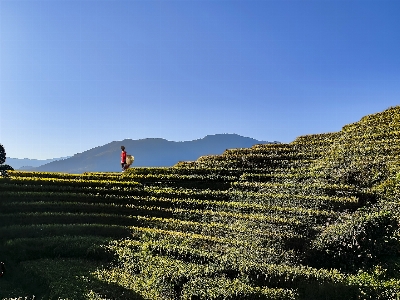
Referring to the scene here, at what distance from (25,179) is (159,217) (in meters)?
10.3

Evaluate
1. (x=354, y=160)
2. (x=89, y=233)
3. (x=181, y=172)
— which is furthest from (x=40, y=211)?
(x=354, y=160)

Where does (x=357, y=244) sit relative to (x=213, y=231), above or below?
below

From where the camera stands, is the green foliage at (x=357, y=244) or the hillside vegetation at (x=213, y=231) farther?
the green foliage at (x=357, y=244)

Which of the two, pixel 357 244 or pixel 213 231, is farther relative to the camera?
pixel 213 231

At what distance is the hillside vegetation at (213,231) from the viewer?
1320 cm

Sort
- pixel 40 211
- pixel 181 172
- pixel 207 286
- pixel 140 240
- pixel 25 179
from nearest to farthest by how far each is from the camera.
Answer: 1. pixel 207 286
2. pixel 140 240
3. pixel 40 211
4. pixel 25 179
5. pixel 181 172

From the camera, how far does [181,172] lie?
29.2 metres

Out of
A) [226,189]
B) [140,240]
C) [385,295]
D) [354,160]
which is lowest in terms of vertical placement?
[385,295]

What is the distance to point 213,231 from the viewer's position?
59.9 ft

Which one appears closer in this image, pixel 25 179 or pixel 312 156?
pixel 25 179

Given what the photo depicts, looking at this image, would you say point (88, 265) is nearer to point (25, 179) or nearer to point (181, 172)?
point (25, 179)

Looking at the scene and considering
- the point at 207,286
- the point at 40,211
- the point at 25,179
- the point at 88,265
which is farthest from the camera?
the point at 25,179

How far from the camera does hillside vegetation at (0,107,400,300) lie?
1320 cm

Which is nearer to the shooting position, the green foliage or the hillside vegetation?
the hillside vegetation
